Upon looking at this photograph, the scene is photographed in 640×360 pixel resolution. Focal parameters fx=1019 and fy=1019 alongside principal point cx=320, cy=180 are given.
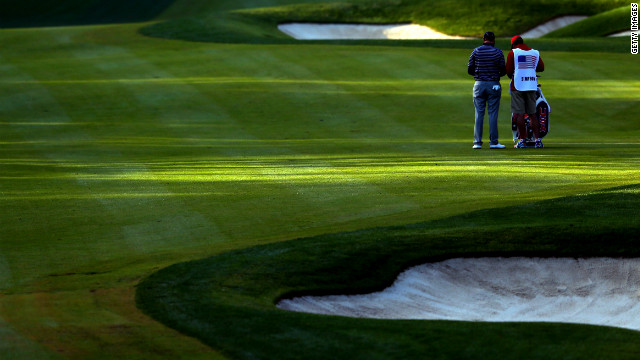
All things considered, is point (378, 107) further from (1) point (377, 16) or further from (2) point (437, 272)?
(1) point (377, 16)

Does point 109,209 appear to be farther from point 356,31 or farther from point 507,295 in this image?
point 356,31

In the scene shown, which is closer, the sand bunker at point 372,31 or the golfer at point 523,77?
the golfer at point 523,77

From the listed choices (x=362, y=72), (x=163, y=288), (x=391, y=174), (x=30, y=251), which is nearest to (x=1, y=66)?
(x=362, y=72)

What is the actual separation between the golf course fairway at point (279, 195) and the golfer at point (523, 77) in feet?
2.37

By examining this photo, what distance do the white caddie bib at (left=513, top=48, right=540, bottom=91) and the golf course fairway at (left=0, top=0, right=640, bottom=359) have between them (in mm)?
1238

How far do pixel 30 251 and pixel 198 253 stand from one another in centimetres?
181

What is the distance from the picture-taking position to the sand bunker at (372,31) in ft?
146

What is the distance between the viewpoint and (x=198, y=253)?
1023 centimetres

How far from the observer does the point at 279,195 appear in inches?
531

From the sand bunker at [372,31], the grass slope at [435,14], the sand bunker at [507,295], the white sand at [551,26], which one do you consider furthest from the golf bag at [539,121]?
the sand bunker at [372,31]

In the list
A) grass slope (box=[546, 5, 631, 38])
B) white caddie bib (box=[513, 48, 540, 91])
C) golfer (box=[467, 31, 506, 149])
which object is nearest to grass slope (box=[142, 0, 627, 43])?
grass slope (box=[546, 5, 631, 38])

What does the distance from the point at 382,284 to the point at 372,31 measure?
37.2m

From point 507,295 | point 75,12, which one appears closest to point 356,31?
point 75,12

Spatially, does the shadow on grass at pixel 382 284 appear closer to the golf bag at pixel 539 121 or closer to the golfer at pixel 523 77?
the golfer at pixel 523 77
